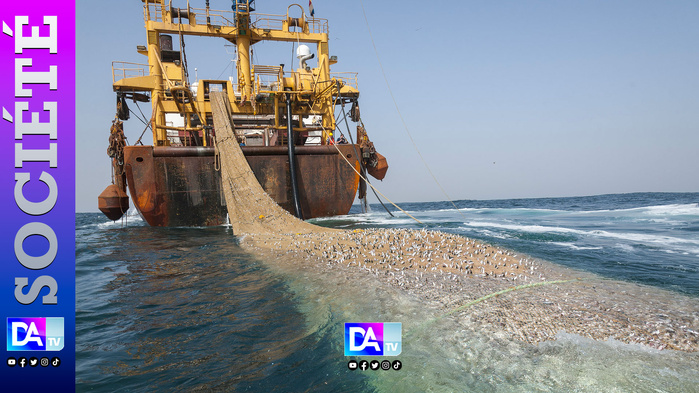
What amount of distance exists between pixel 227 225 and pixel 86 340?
10280 millimetres

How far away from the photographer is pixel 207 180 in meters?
14.0

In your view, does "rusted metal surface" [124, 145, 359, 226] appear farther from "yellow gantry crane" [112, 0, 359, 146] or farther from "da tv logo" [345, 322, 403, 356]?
"da tv logo" [345, 322, 403, 356]

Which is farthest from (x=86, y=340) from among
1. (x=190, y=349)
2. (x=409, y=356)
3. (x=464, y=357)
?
(x=464, y=357)

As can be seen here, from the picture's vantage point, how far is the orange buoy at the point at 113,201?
13.9 metres

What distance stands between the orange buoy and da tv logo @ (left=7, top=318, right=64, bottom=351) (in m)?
12.0

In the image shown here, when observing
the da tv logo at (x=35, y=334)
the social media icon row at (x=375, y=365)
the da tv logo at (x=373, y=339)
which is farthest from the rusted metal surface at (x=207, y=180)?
the social media icon row at (x=375, y=365)

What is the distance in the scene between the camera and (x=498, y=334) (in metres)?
3.79

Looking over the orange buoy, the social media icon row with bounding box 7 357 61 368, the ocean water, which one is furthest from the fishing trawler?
the social media icon row with bounding box 7 357 61 368

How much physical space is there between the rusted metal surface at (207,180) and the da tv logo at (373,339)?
11133 millimetres

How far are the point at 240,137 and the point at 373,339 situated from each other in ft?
51.9

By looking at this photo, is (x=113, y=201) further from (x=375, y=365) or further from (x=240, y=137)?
(x=375, y=365)

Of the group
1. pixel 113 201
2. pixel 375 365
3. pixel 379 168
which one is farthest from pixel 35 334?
pixel 379 168

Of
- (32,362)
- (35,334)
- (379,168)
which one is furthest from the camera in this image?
(379,168)

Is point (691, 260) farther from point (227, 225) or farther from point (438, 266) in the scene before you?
point (227, 225)
